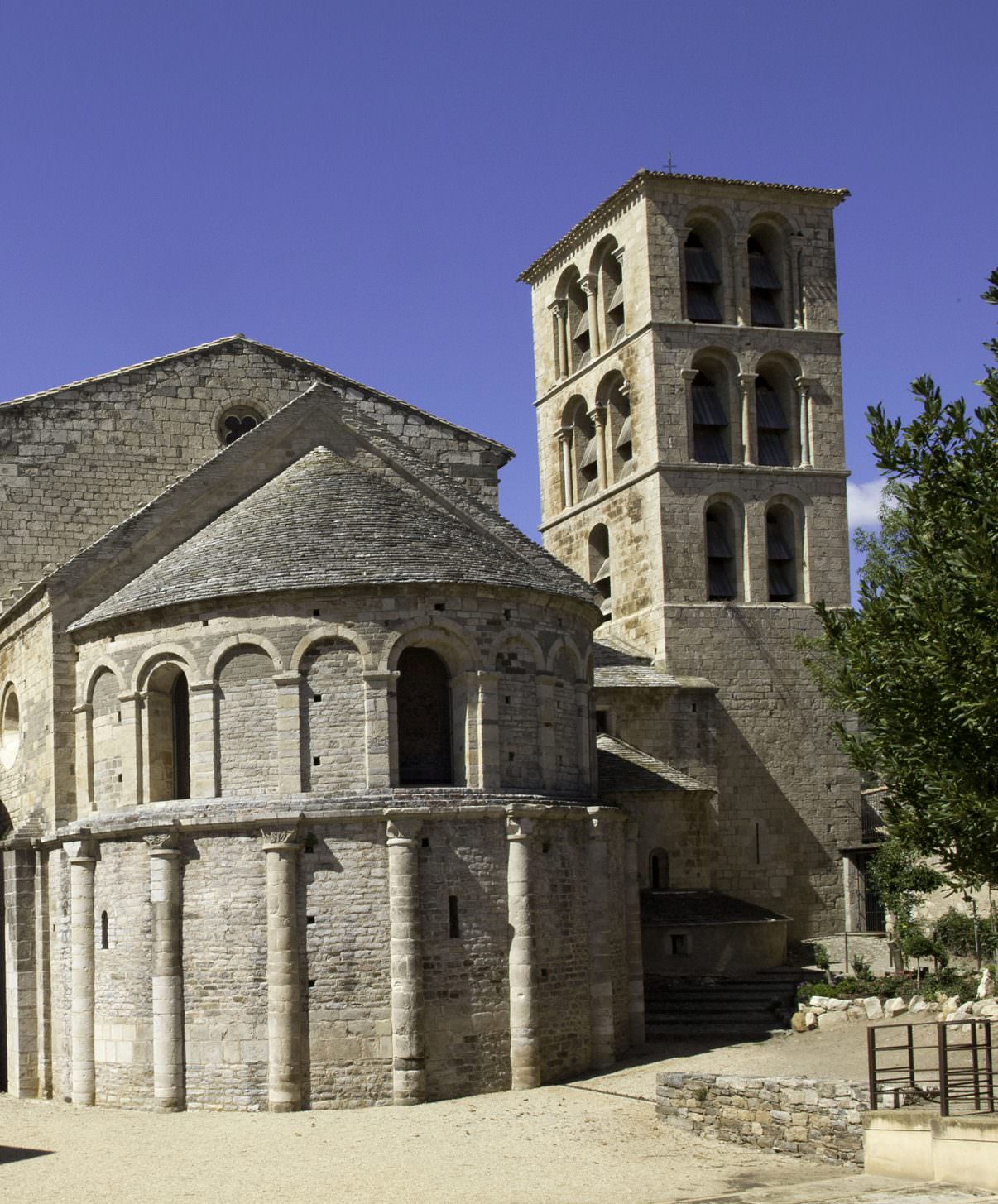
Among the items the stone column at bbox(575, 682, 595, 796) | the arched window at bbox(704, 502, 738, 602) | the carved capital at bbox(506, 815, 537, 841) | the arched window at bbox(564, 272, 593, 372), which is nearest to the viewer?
the carved capital at bbox(506, 815, 537, 841)

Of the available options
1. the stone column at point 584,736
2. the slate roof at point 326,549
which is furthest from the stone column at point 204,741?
the stone column at point 584,736

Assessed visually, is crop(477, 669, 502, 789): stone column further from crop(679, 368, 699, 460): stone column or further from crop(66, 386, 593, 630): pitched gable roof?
crop(679, 368, 699, 460): stone column

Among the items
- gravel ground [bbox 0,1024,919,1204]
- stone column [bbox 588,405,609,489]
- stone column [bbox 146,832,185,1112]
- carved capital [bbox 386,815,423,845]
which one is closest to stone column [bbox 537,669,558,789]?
carved capital [bbox 386,815,423,845]

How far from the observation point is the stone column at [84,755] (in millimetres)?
25359

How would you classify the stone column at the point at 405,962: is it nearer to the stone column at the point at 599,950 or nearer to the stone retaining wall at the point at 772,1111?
the stone column at the point at 599,950

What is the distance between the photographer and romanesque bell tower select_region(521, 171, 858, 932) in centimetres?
3456

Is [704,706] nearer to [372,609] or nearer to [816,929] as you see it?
[816,929]

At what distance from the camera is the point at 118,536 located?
26.1 m

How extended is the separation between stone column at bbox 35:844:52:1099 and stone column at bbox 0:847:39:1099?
0.08 meters

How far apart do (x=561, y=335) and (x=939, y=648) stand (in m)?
24.6

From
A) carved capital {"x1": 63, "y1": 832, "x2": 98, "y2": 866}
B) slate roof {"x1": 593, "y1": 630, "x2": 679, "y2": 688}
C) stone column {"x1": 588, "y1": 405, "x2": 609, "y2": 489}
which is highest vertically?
stone column {"x1": 588, "y1": 405, "x2": 609, "y2": 489}

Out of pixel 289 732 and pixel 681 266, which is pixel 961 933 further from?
pixel 681 266

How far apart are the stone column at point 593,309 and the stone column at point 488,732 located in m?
16.1

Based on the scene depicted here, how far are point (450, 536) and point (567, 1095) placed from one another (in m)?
8.44
